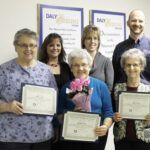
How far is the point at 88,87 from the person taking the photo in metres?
2.15

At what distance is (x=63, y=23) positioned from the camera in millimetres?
3346

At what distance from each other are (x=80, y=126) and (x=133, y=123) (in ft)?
1.29

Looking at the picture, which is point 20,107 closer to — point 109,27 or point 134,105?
point 134,105

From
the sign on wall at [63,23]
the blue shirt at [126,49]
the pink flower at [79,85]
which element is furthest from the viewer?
the sign on wall at [63,23]

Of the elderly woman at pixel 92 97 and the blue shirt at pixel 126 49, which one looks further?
the blue shirt at pixel 126 49

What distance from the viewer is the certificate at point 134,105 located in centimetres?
220

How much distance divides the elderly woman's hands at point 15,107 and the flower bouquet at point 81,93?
35 cm

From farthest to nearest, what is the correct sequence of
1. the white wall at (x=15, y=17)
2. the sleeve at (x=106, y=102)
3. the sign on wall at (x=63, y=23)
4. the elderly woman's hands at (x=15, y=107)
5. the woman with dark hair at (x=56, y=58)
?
the sign on wall at (x=63, y=23), the white wall at (x=15, y=17), the woman with dark hair at (x=56, y=58), the sleeve at (x=106, y=102), the elderly woman's hands at (x=15, y=107)

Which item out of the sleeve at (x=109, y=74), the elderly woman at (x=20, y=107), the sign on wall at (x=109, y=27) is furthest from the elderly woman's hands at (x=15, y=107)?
the sign on wall at (x=109, y=27)

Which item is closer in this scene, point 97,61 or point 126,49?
point 97,61

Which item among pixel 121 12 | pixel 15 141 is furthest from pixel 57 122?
pixel 121 12

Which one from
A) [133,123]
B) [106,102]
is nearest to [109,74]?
[106,102]

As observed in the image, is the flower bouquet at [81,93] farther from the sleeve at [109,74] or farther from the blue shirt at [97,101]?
the sleeve at [109,74]

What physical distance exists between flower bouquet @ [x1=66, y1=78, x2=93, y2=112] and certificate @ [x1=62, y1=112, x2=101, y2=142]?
0.21 ft
